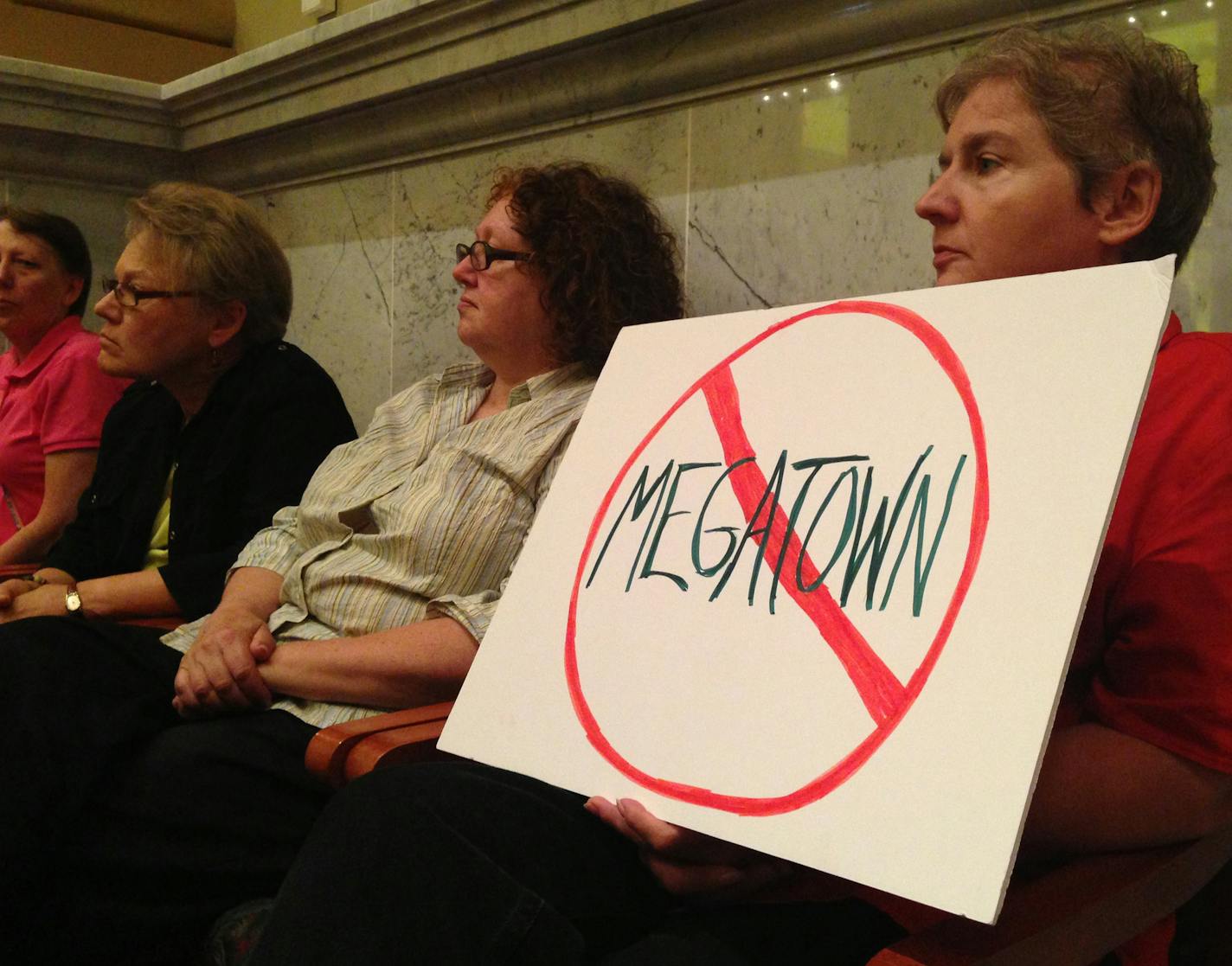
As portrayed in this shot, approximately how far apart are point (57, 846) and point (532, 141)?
145 cm

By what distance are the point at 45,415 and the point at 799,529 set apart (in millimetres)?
2075

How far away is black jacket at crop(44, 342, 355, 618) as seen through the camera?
71.3 inches

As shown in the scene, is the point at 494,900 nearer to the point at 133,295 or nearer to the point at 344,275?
the point at 133,295

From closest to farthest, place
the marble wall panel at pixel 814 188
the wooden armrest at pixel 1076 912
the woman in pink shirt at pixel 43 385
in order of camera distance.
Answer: the wooden armrest at pixel 1076 912 < the marble wall panel at pixel 814 188 < the woman in pink shirt at pixel 43 385

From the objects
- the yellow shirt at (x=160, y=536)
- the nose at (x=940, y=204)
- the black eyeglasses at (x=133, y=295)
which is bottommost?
the yellow shirt at (x=160, y=536)

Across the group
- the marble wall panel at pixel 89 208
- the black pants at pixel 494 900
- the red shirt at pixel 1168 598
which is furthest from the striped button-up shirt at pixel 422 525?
the marble wall panel at pixel 89 208

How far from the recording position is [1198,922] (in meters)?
1.08

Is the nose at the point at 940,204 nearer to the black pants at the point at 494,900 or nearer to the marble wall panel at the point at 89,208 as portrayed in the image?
the black pants at the point at 494,900

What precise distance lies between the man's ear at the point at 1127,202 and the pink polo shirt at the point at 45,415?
203 cm

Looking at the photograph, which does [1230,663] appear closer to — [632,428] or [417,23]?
[632,428]

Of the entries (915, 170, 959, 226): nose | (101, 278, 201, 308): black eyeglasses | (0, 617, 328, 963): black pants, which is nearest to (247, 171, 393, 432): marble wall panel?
(101, 278, 201, 308): black eyeglasses

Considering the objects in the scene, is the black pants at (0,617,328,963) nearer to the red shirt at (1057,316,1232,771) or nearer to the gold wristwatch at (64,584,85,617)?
the gold wristwatch at (64,584,85,617)

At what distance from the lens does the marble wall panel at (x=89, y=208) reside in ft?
10.3

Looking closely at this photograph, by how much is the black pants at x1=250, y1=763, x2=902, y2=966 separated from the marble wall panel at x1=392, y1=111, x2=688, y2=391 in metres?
1.30
